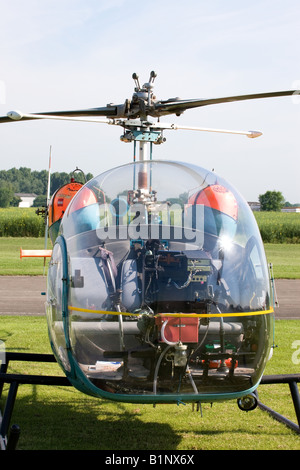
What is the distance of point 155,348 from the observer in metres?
3.58

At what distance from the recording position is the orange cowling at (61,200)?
279 inches

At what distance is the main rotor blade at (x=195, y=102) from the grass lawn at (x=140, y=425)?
9.94ft

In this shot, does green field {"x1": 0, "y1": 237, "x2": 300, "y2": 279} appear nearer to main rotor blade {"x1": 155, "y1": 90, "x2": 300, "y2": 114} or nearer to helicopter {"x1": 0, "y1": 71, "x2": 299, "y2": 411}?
main rotor blade {"x1": 155, "y1": 90, "x2": 300, "y2": 114}

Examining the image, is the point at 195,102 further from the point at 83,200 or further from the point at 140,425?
the point at 140,425

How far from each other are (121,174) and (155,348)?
4.76 ft

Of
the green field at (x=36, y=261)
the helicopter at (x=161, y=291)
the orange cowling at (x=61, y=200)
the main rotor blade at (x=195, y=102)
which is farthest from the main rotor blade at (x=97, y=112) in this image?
the green field at (x=36, y=261)

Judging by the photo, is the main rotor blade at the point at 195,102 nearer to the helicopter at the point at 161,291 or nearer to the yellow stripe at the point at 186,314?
the helicopter at the point at 161,291

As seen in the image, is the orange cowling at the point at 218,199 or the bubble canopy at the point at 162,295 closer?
the bubble canopy at the point at 162,295

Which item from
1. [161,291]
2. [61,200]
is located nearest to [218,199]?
[161,291]

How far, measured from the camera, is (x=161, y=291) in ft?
11.9

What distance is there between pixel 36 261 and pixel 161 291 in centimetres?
1768

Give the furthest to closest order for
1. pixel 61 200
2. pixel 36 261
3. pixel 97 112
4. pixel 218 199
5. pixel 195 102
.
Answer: pixel 36 261 < pixel 61 200 < pixel 97 112 < pixel 195 102 < pixel 218 199

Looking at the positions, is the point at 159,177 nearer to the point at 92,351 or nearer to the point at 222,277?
the point at 222,277

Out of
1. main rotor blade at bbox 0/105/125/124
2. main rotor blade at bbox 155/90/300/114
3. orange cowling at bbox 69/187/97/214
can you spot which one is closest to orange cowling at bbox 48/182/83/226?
main rotor blade at bbox 0/105/125/124
